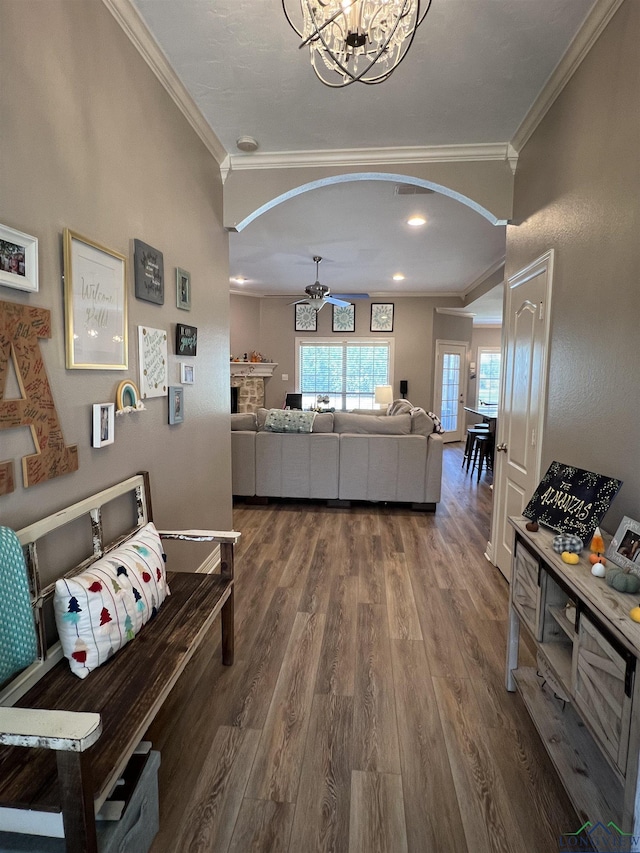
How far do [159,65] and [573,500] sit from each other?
8.89ft

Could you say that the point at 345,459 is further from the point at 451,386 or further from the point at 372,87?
the point at 451,386

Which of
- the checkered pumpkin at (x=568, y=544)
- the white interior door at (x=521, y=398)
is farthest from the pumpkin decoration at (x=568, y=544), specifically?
the white interior door at (x=521, y=398)

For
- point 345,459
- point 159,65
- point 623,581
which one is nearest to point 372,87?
point 159,65

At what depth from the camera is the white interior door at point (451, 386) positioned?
864cm

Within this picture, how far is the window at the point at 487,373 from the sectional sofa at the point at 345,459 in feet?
22.6

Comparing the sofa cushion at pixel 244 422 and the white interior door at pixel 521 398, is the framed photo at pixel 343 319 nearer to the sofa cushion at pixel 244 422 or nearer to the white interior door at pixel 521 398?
the sofa cushion at pixel 244 422

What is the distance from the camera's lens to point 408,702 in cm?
189

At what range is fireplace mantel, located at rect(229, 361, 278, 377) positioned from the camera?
8.30 meters

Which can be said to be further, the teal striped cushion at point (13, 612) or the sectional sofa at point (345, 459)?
the sectional sofa at point (345, 459)

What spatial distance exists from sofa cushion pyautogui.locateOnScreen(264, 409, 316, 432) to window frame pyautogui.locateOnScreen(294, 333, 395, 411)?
4258 millimetres

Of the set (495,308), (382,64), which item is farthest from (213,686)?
(495,308)

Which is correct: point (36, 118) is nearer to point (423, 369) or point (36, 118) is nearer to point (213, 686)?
point (213, 686)

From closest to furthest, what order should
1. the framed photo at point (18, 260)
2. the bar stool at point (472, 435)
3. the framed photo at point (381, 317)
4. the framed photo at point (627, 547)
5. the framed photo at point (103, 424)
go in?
the framed photo at point (18, 260)
the framed photo at point (627, 547)
the framed photo at point (103, 424)
the bar stool at point (472, 435)
the framed photo at point (381, 317)

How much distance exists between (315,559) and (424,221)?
11.4 feet
